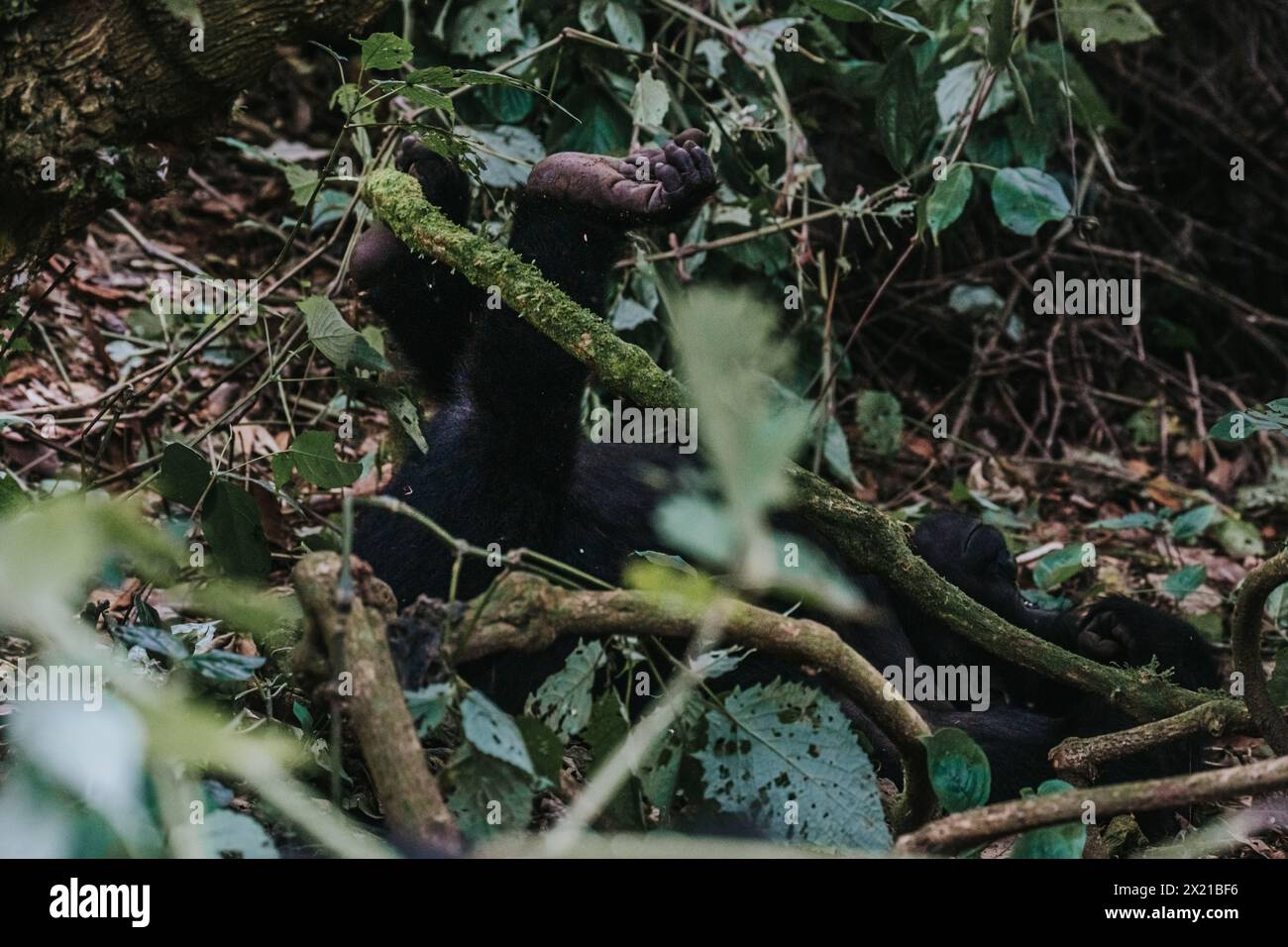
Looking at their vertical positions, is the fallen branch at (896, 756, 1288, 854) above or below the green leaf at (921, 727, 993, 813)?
below

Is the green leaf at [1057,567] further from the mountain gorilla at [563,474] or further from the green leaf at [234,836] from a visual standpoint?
the green leaf at [234,836]

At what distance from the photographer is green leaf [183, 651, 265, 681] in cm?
179

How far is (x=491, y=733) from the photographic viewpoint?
1556mm

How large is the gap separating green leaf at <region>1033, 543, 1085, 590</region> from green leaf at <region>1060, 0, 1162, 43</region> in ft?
5.54

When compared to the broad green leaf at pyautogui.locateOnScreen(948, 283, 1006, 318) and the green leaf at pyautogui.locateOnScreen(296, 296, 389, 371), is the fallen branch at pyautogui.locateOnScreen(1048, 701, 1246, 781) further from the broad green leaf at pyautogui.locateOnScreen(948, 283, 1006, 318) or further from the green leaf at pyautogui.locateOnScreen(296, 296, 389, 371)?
the broad green leaf at pyautogui.locateOnScreen(948, 283, 1006, 318)

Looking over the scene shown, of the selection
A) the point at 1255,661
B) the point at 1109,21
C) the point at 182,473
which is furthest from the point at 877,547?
the point at 1109,21

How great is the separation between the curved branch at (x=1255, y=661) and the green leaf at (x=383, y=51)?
1747 millimetres

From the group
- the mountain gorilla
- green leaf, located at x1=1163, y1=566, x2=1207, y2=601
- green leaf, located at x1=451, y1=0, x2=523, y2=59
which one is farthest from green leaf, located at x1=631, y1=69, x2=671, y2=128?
green leaf, located at x1=1163, y1=566, x2=1207, y2=601

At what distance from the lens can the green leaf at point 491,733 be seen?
1534 mm

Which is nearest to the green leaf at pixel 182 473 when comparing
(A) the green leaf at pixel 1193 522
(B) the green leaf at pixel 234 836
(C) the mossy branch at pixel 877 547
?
(C) the mossy branch at pixel 877 547

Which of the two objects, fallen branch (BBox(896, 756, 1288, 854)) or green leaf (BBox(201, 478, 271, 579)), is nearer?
fallen branch (BBox(896, 756, 1288, 854))

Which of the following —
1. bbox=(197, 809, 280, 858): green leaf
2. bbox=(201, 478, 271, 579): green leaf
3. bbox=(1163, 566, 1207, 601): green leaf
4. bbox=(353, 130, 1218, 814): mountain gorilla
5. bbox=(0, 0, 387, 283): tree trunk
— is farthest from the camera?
bbox=(1163, 566, 1207, 601): green leaf

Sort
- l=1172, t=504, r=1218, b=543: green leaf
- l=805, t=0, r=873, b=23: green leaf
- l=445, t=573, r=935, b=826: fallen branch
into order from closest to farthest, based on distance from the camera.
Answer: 1. l=445, t=573, r=935, b=826: fallen branch
2. l=805, t=0, r=873, b=23: green leaf
3. l=1172, t=504, r=1218, b=543: green leaf
